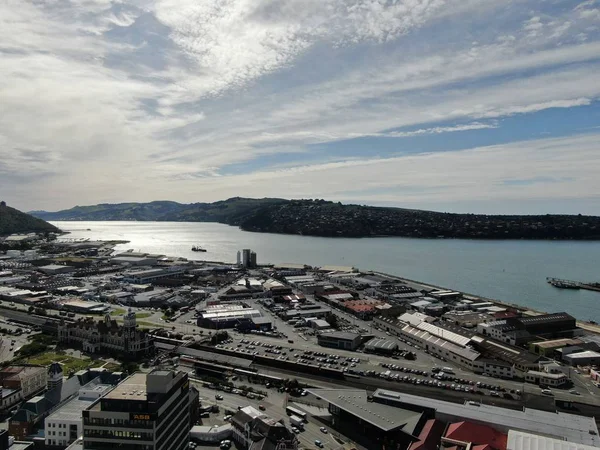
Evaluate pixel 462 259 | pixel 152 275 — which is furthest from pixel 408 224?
pixel 152 275

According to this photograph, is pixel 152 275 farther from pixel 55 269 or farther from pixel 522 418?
pixel 522 418

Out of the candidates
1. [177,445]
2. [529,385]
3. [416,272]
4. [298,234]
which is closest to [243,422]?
[177,445]

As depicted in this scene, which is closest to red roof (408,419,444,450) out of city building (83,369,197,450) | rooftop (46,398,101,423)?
city building (83,369,197,450)

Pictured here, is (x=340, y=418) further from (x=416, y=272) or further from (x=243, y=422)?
(x=416, y=272)

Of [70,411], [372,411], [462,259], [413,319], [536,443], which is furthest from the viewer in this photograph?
[462,259]

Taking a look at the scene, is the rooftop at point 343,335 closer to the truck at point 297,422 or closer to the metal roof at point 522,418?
the metal roof at point 522,418

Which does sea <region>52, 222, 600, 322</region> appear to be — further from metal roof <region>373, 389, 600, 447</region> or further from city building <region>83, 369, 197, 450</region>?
city building <region>83, 369, 197, 450</region>
